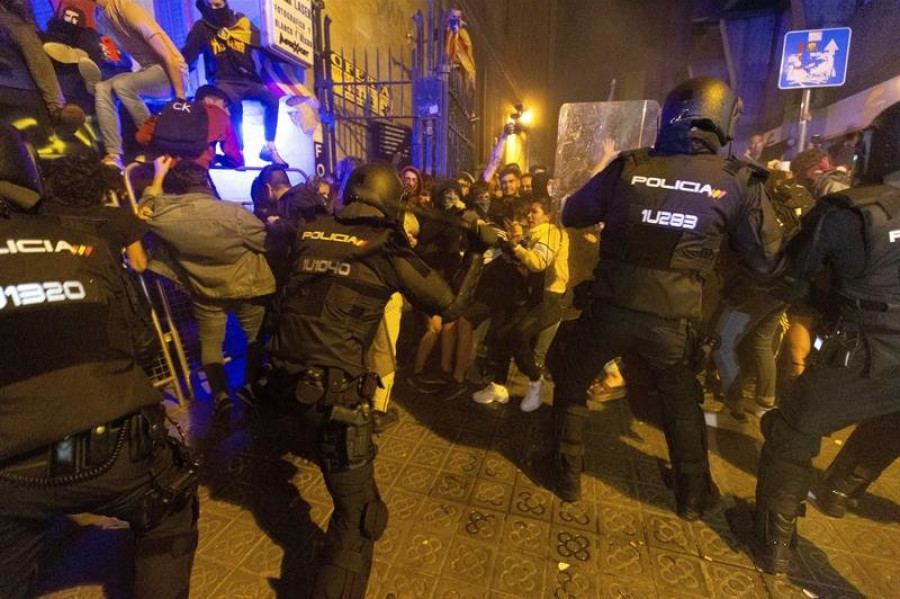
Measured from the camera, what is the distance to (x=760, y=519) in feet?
7.90

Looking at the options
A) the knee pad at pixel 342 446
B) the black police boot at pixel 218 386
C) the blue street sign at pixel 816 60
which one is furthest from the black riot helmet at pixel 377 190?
the blue street sign at pixel 816 60

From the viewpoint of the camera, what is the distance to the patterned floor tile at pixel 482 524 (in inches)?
101

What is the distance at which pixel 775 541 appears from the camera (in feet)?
7.62

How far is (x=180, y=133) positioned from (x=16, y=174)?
2.87m

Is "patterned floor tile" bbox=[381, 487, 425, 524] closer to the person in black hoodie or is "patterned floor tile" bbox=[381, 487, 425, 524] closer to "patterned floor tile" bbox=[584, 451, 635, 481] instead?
"patterned floor tile" bbox=[584, 451, 635, 481]

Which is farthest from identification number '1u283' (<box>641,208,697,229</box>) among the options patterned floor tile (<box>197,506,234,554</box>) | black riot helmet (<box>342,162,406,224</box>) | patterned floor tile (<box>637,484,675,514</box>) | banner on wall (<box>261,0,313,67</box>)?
banner on wall (<box>261,0,313,67</box>)

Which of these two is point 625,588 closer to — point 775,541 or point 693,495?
point 693,495

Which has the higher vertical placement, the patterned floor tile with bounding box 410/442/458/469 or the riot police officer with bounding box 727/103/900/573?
the riot police officer with bounding box 727/103/900/573

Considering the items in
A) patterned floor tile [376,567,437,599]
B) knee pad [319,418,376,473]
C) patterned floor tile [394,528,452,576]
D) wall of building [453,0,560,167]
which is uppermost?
wall of building [453,0,560,167]

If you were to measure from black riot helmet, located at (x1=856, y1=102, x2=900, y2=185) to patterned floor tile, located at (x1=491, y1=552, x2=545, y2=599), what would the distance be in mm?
2770

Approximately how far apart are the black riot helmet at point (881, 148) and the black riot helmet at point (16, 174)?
379 centimetres

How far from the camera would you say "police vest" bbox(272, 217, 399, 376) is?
7.34ft

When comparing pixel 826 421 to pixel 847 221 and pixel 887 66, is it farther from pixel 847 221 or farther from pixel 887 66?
pixel 887 66

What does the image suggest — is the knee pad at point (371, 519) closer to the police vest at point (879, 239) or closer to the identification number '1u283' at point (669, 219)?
the identification number '1u283' at point (669, 219)
